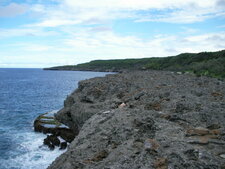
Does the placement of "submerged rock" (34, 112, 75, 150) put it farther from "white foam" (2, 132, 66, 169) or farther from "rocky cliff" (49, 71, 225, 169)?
"rocky cliff" (49, 71, 225, 169)

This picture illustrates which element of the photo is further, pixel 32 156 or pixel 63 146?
pixel 63 146

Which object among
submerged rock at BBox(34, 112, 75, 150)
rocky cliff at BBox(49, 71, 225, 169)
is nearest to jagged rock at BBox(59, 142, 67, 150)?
submerged rock at BBox(34, 112, 75, 150)

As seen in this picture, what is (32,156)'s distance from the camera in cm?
2039

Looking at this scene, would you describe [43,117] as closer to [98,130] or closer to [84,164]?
[98,130]

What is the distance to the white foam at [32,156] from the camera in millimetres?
18906

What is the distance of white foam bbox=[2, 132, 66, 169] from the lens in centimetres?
1891

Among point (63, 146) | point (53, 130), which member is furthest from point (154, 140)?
point (53, 130)

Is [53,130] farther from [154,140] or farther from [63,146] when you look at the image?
[154,140]

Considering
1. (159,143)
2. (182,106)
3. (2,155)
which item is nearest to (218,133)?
(159,143)

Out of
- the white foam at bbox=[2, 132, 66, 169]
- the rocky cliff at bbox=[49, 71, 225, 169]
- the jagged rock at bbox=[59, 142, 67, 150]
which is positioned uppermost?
the rocky cliff at bbox=[49, 71, 225, 169]

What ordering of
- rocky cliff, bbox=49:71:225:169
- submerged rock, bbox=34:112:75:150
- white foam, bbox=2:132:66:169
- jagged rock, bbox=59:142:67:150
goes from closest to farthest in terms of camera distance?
rocky cliff, bbox=49:71:225:169 < white foam, bbox=2:132:66:169 < jagged rock, bbox=59:142:67:150 < submerged rock, bbox=34:112:75:150

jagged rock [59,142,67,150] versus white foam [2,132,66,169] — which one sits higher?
jagged rock [59,142,67,150]

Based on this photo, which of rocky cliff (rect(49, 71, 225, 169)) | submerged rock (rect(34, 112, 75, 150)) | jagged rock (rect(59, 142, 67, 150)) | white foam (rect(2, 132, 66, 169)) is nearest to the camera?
rocky cliff (rect(49, 71, 225, 169))

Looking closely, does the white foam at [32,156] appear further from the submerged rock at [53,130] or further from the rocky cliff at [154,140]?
the rocky cliff at [154,140]
